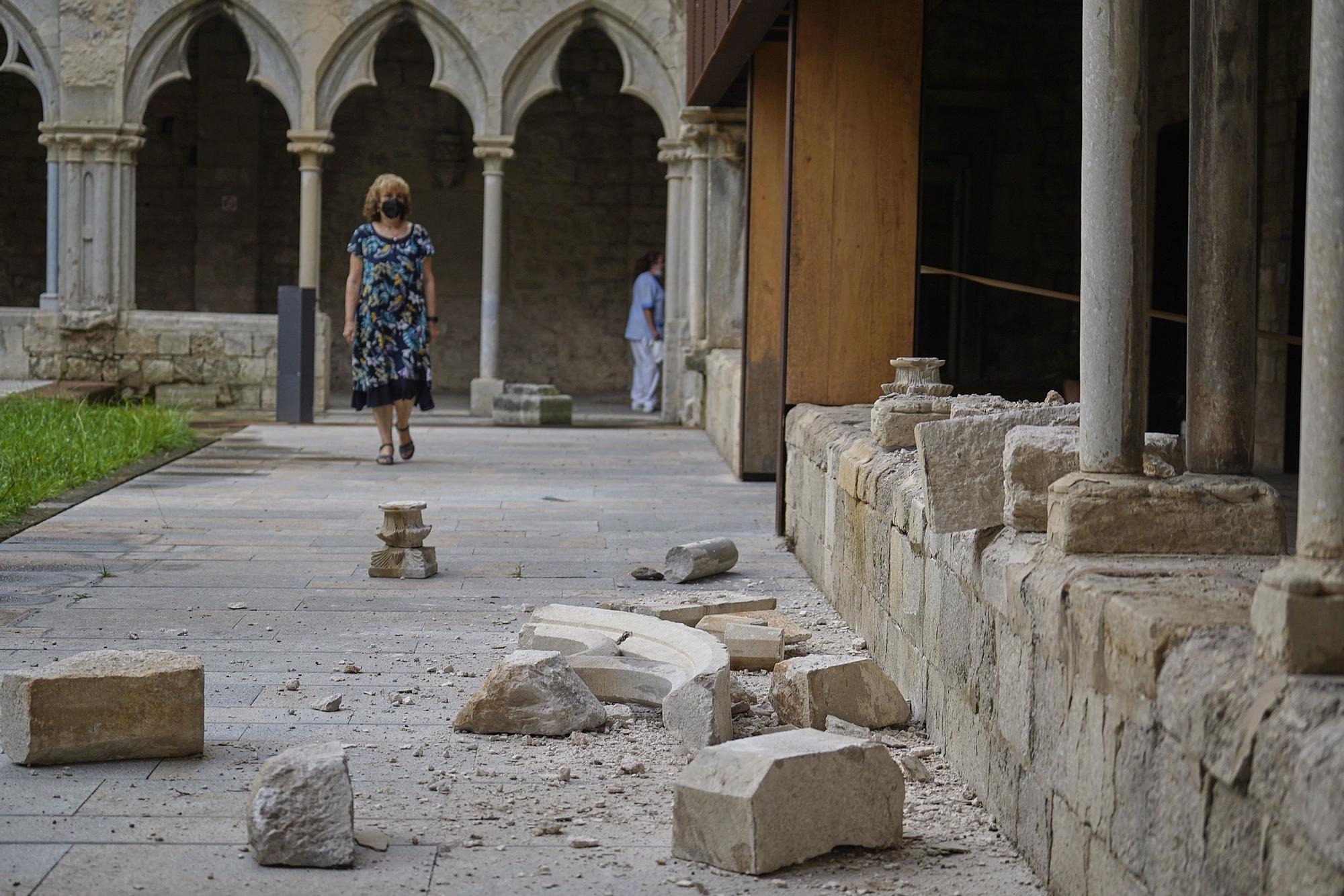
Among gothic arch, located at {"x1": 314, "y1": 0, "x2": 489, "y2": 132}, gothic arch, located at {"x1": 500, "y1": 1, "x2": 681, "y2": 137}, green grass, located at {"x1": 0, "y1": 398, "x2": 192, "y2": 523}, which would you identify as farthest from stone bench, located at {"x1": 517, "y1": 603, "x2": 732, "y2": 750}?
gothic arch, located at {"x1": 314, "y1": 0, "x2": 489, "y2": 132}

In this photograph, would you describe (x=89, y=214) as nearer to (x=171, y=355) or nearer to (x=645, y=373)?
(x=171, y=355)

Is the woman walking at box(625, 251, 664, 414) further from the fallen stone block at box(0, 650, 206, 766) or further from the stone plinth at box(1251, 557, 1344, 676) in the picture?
the stone plinth at box(1251, 557, 1344, 676)

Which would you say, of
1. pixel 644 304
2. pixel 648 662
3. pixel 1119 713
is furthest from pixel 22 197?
pixel 1119 713

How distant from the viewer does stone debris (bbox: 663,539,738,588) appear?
18.0 ft

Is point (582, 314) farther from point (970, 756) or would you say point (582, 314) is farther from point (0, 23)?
point (970, 756)

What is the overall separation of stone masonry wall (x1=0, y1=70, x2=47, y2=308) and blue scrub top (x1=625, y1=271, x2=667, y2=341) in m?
6.79

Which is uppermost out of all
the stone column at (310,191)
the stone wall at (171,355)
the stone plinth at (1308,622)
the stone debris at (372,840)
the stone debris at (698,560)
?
the stone column at (310,191)

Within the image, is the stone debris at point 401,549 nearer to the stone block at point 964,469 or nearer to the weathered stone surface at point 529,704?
the weathered stone surface at point 529,704

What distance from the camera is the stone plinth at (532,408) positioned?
12.5m

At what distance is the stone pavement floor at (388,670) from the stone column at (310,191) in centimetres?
446

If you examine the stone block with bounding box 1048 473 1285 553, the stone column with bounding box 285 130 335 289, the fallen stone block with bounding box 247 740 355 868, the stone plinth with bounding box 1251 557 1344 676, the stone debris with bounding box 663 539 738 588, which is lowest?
the fallen stone block with bounding box 247 740 355 868

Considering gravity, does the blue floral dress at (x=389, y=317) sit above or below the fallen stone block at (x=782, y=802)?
above

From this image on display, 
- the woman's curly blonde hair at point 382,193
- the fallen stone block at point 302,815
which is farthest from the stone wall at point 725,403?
the fallen stone block at point 302,815

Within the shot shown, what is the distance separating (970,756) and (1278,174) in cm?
632
